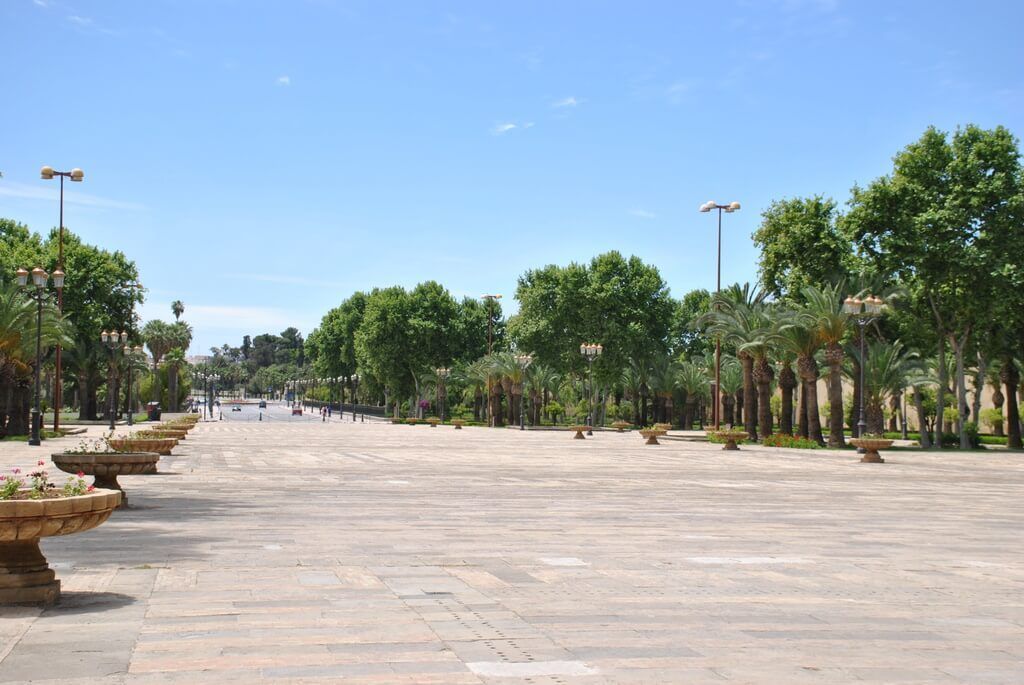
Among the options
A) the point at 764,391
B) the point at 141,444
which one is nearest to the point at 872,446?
the point at 764,391

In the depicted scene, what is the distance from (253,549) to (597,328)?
60919mm

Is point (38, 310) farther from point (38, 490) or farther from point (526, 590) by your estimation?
point (526, 590)

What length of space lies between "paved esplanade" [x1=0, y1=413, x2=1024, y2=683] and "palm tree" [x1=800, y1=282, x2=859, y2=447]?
76.0 ft

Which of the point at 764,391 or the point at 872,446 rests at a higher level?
the point at 764,391

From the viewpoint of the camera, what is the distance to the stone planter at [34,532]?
6812 mm

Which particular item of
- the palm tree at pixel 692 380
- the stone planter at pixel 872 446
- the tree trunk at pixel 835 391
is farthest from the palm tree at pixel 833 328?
the palm tree at pixel 692 380

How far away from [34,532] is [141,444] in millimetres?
16209

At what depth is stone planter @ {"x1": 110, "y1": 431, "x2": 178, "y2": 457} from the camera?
19.0 metres

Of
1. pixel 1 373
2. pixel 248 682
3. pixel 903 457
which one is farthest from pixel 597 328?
pixel 248 682

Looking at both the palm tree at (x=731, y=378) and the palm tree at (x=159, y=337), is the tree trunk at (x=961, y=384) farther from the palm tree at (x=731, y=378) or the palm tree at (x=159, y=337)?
the palm tree at (x=159, y=337)

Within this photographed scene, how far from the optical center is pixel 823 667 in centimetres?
572

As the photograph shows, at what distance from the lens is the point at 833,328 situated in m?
40.4

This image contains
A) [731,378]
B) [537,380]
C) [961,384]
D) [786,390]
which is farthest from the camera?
[537,380]

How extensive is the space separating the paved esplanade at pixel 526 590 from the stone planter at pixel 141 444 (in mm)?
1411
